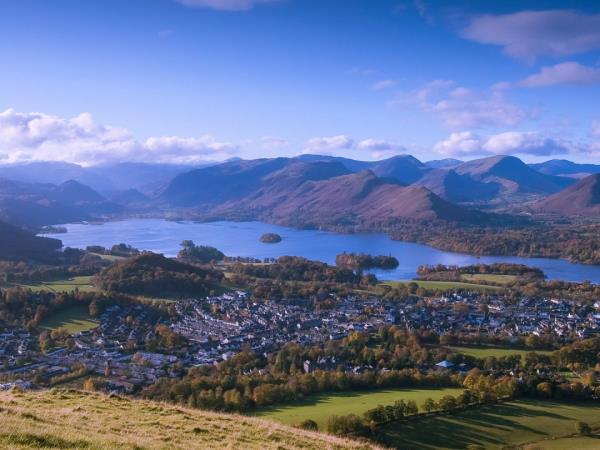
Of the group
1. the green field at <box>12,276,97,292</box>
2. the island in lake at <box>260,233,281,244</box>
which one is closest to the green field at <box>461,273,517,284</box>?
the green field at <box>12,276,97,292</box>

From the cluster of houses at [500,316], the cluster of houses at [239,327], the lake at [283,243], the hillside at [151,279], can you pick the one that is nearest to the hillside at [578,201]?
the lake at [283,243]

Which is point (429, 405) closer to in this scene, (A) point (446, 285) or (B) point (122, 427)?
(B) point (122, 427)

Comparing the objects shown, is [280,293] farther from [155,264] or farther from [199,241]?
[199,241]

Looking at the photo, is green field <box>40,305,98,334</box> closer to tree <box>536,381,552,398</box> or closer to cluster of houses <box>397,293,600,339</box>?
cluster of houses <box>397,293,600,339</box>

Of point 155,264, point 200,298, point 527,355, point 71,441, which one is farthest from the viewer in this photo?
point 155,264

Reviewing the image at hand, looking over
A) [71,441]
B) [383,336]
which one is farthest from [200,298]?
[71,441]

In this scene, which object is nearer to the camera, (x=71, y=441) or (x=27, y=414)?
(x=71, y=441)

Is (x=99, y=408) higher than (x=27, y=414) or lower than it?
lower

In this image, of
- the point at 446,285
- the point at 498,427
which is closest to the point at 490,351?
the point at 498,427

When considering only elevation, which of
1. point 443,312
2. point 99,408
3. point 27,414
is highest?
point 27,414
